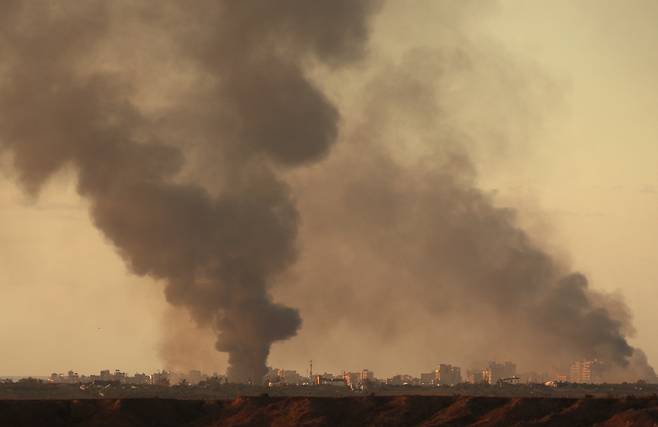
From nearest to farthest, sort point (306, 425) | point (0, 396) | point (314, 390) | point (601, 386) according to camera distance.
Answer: point (306, 425) → point (0, 396) → point (314, 390) → point (601, 386)

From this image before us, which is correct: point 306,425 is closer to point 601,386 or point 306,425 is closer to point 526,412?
point 526,412

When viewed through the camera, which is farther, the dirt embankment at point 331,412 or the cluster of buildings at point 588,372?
the cluster of buildings at point 588,372

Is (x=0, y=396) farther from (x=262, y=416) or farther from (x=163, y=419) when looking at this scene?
(x=262, y=416)

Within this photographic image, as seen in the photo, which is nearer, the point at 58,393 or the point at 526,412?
the point at 526,412

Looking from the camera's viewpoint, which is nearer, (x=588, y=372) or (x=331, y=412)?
(x=331, y=412)

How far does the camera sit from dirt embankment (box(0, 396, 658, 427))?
230ft

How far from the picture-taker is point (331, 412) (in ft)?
239

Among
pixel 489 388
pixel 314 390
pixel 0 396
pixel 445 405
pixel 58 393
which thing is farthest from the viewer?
pixel 489 388

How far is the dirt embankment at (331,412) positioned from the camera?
230 feet

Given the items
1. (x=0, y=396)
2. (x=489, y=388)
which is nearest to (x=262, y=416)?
(x=0, y=396)

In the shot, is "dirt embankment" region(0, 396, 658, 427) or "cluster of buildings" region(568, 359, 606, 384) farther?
"cluster of buildings" region(568, 359, 606, 384)

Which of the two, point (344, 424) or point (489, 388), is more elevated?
point (489, 388)

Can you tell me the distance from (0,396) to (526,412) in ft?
147

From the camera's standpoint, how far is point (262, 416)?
72438 mm
